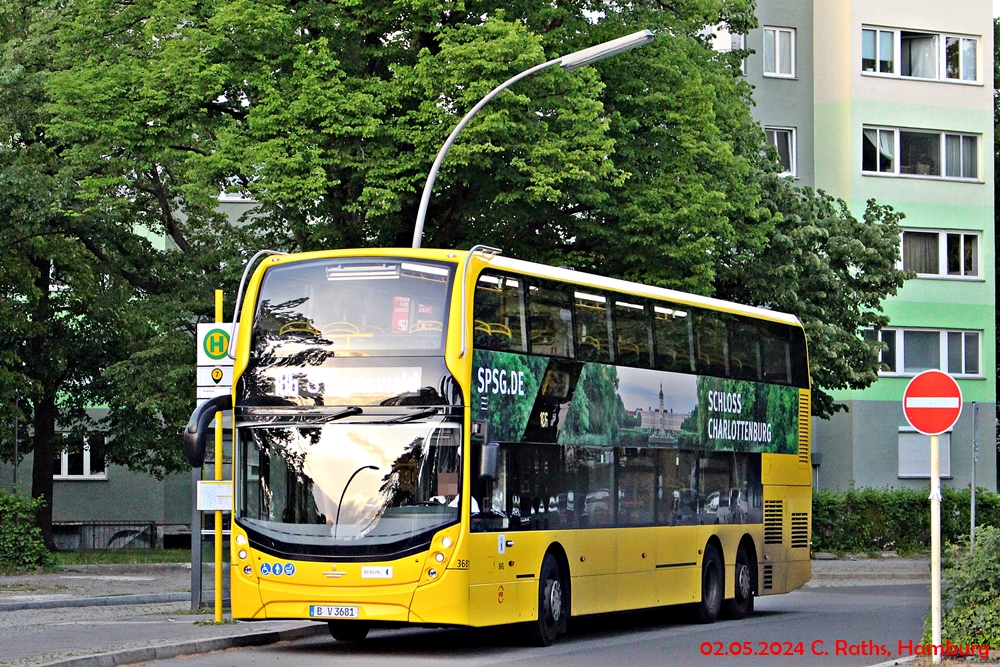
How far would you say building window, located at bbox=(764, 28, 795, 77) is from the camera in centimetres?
5347

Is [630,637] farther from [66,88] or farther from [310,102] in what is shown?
[66,88]

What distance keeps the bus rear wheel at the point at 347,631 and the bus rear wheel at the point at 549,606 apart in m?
1.81

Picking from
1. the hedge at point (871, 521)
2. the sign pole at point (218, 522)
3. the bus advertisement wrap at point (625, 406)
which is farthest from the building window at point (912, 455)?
the sign pole at point (218, 522)

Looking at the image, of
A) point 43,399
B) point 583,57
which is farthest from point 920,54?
point 583,57

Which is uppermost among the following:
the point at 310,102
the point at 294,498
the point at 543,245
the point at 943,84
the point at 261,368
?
the point at 943,84

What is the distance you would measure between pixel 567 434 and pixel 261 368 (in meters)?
3.60

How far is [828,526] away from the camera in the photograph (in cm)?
3962

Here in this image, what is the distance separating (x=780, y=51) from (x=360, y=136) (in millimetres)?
28969

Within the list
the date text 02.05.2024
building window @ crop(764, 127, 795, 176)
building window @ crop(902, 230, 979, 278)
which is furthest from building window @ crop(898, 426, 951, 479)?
the date text 02.05.2024

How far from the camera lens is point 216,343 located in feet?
63.4

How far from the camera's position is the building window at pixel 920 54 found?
52.9 meters

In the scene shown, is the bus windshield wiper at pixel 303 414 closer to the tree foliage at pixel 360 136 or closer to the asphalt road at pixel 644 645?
the asphalt road at pixel 644 645

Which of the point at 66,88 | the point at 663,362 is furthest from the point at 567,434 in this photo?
the point at 66,88

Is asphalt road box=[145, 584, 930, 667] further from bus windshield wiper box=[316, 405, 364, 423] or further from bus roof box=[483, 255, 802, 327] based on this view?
bus roof box=[483, 255, 802, 327]
